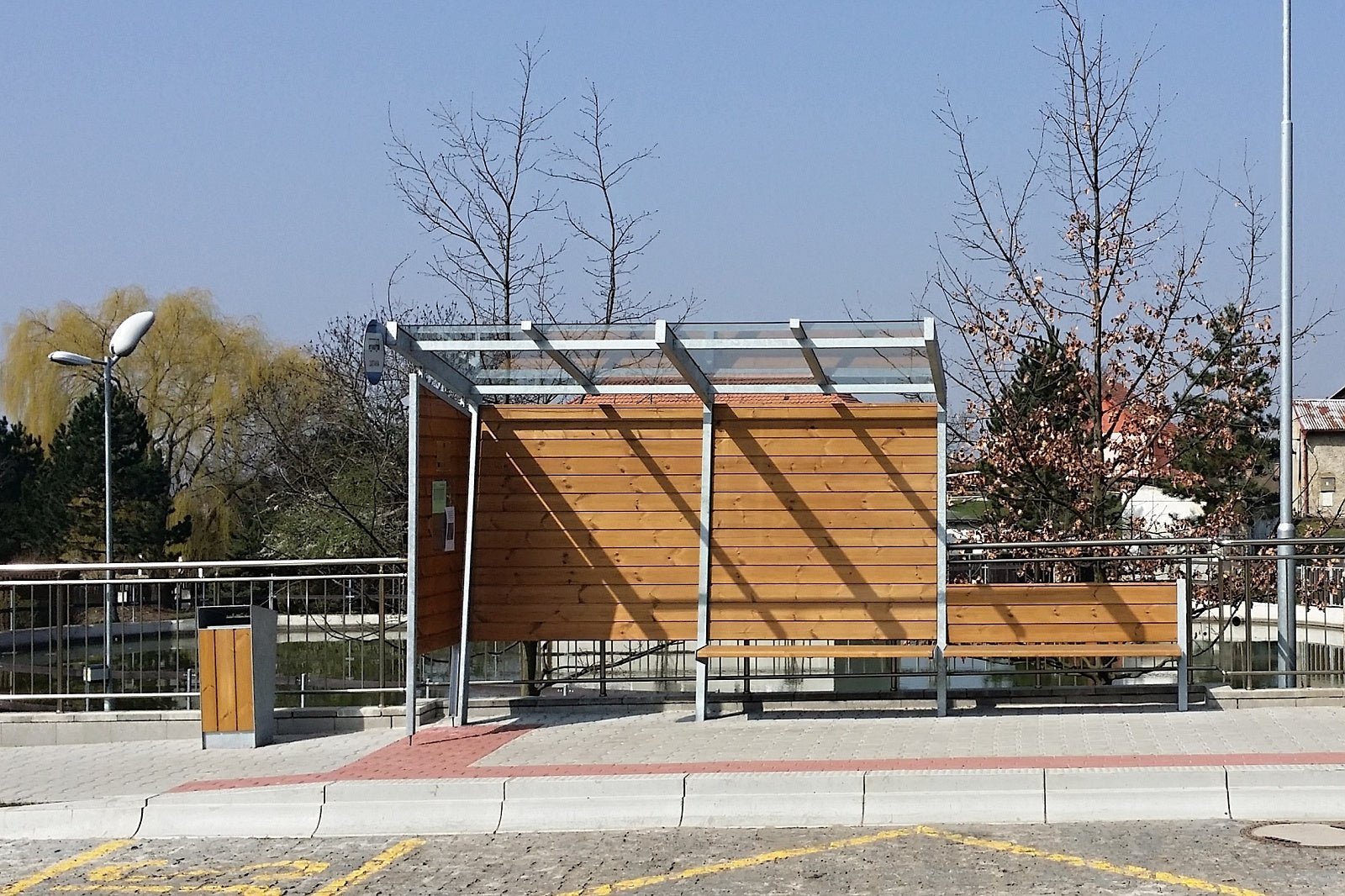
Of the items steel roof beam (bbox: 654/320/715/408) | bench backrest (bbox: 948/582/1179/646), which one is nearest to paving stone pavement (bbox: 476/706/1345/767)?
bench backrest (bbox: 948/582/1179/646)

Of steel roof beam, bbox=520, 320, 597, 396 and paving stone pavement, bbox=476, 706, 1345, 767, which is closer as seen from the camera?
paving stone pavement, bbox=476, 706, 1345, 767

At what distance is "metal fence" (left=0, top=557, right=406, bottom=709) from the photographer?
12.4 m

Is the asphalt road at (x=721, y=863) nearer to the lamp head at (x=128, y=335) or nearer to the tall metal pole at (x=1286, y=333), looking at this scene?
the tall metal pole at (x=1286, y=333)

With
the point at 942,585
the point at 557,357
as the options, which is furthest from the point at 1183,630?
the point at 557,357

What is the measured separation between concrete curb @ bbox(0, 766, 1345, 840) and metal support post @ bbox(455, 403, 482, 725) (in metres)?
2.73

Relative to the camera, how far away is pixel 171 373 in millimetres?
46688

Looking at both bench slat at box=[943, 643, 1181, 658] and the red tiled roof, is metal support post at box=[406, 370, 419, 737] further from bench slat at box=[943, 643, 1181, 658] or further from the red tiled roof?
bench slat at box=[943, 643, 1181, 658]

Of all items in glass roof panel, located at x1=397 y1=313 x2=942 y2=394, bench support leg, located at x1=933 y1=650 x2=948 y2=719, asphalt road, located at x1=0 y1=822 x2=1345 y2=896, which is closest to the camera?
asphalt road, located at x1=0 y1=822 x2=1345 y2=896

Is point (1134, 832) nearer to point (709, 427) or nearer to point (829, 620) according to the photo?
point (829, 620)

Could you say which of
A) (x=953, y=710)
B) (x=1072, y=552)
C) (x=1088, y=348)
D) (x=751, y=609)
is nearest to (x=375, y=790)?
(x=751, y=609)

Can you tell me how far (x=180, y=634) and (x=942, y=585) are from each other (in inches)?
237

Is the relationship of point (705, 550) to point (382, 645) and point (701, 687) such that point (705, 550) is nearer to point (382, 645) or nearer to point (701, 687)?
point (701, 687)

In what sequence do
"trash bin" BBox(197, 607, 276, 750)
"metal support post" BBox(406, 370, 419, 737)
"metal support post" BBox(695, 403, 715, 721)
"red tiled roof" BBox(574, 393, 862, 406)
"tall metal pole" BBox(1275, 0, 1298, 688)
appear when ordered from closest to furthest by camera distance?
"metal support post" BBox(406, 370, 419, 737)
"trash bin" BBox(197, 607, 276, 750)
"metal support post" BBox(695, 403, 715, 721)
"red tiled roof" BBox(574, 393, 862, 406)
"tall metal pole" BBox(1275, 0, 1298, 688)

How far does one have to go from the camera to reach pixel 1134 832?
7.97 m
